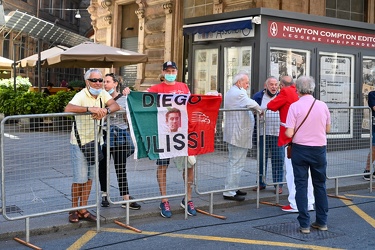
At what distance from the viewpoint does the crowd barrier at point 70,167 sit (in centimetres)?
579

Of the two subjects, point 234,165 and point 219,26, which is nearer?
point 234,165

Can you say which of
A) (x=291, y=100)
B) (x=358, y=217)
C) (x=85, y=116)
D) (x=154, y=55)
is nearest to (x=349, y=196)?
(x=358, y=217)

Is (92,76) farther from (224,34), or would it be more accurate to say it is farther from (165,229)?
(224,34)

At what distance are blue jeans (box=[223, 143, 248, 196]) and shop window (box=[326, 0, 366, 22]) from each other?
9.10 m

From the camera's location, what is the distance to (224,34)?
36.4 feet

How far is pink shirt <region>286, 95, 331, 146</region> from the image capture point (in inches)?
230

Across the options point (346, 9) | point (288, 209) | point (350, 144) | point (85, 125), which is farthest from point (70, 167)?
point (346, 9)

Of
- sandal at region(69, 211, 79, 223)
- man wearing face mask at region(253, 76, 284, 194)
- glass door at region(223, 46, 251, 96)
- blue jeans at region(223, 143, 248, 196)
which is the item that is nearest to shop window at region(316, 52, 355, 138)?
glass door at region(223, 46, 251, 96)

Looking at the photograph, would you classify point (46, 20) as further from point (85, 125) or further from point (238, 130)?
point (85, 125)

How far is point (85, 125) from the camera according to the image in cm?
593

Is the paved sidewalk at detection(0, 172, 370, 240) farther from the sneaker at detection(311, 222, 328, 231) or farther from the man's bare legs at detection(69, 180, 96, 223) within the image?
the sneaker at detection(311, 222, 328, 231)

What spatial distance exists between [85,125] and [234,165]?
2357 mm

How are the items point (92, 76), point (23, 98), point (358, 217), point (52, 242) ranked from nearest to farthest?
point (52, 242) → point (92, 76) → point (358, 217) → point (23, 98)

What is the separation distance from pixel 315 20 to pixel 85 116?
7.05m
